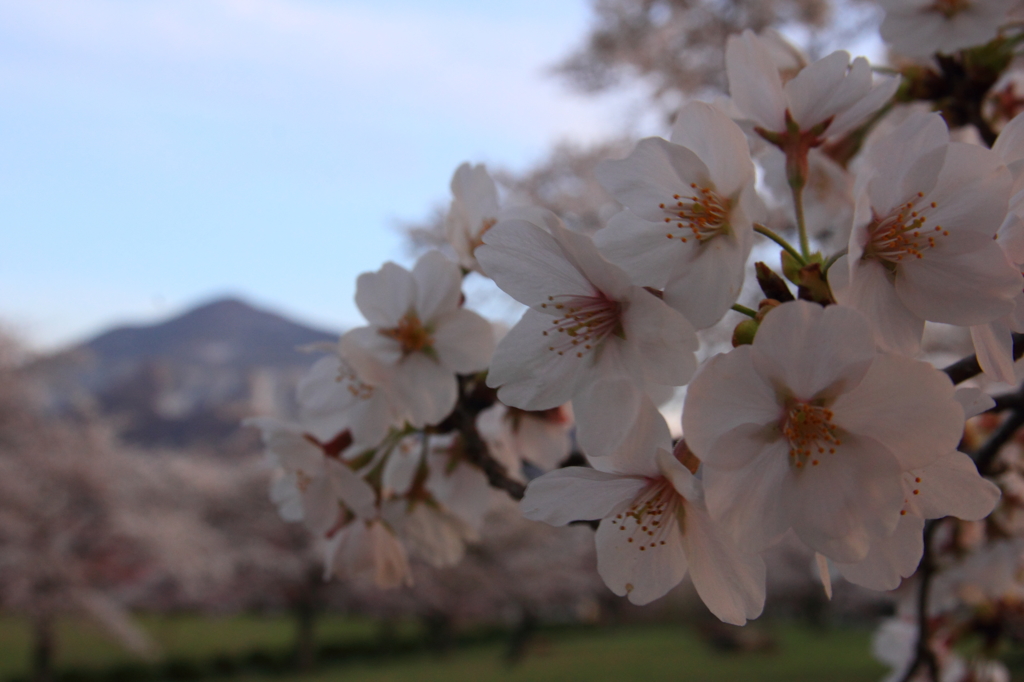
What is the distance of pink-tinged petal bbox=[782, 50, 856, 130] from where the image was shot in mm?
625

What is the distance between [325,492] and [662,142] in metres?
0.52

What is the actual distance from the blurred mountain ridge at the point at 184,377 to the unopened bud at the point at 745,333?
9.64 m

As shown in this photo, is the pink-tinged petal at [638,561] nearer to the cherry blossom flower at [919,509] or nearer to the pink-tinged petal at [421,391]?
the cherry blossom flower at [919,509]

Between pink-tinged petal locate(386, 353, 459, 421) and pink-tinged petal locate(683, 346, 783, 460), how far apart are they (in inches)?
13.8

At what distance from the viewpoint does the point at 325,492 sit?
78 cm

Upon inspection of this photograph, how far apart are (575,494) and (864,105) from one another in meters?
0.45

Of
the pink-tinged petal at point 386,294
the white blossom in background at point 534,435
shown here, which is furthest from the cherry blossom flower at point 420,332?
the white blossom in background at point 534,435

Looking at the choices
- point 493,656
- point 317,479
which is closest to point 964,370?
point 317,479

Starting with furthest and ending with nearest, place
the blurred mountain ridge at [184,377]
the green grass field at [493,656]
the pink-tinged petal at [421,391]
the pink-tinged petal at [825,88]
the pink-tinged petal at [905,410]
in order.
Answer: the green grass field at [493,656], the blurred mountain ridge at [184,377], the pink-tinged petal at [421,391], the pink-tinged petal at [825,88], the pink-tinged petal at [905,410]

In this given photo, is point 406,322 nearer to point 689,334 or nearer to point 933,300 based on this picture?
point 689,334

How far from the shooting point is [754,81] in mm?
652

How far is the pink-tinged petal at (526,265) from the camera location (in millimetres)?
545

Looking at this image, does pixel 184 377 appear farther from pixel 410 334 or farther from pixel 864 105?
pixel 864 105

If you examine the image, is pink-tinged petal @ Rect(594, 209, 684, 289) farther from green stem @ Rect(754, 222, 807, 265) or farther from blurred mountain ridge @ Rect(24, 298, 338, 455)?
blurred mountain ridge @ Rect(24, 298, 338, 455)
